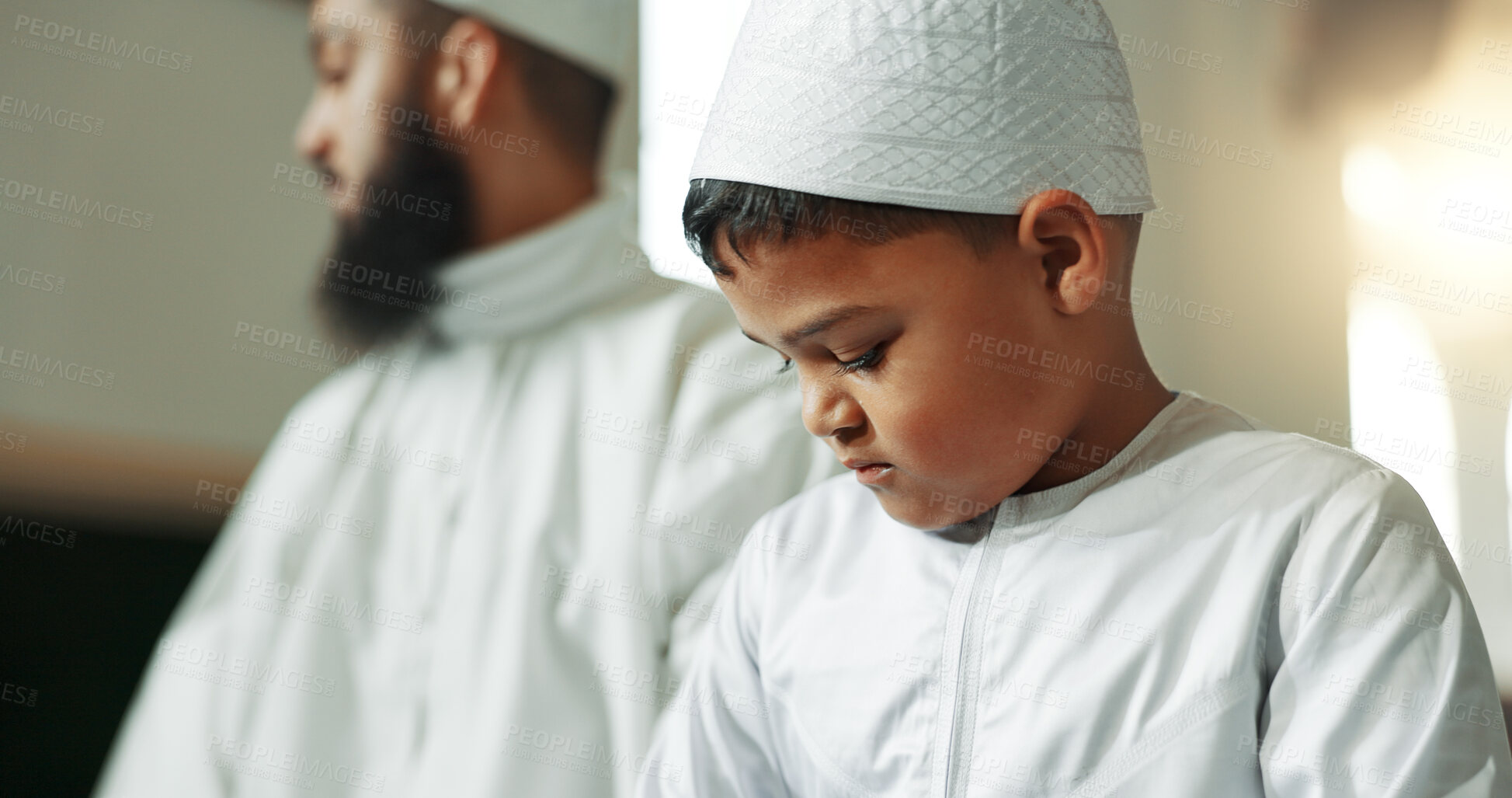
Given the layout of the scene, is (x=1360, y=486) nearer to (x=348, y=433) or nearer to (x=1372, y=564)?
(x=1372, y=564)

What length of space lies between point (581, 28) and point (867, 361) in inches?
32.5

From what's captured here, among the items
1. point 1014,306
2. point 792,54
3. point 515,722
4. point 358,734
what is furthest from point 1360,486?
point 358,734

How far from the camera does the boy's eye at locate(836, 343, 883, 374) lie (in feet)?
1.79

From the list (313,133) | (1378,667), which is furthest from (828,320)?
(313,133)

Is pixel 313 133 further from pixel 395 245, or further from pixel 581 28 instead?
pixel 581 28

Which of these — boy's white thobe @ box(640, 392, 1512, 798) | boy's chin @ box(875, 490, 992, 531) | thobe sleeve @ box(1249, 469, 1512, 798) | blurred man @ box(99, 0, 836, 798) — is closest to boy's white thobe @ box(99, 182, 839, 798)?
blurred man @ box(99, 0, 836, 798)

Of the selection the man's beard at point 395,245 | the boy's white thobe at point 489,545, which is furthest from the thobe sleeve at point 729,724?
the man's beard at point 395,245

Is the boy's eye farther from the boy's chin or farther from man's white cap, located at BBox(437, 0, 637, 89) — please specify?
man's white cap, located at BBox(437, 0, 637, 89)

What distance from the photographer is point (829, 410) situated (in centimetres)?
56

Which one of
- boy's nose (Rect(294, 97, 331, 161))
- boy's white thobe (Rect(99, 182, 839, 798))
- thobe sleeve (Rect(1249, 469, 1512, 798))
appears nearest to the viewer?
thobe sleeve (Rect(1249, 469, 1512, 798))

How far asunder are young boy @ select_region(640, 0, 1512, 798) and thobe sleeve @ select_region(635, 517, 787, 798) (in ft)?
0.32

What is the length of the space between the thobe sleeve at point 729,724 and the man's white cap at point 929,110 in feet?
0.95

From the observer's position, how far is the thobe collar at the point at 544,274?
118cm

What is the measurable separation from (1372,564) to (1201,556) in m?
0.08
